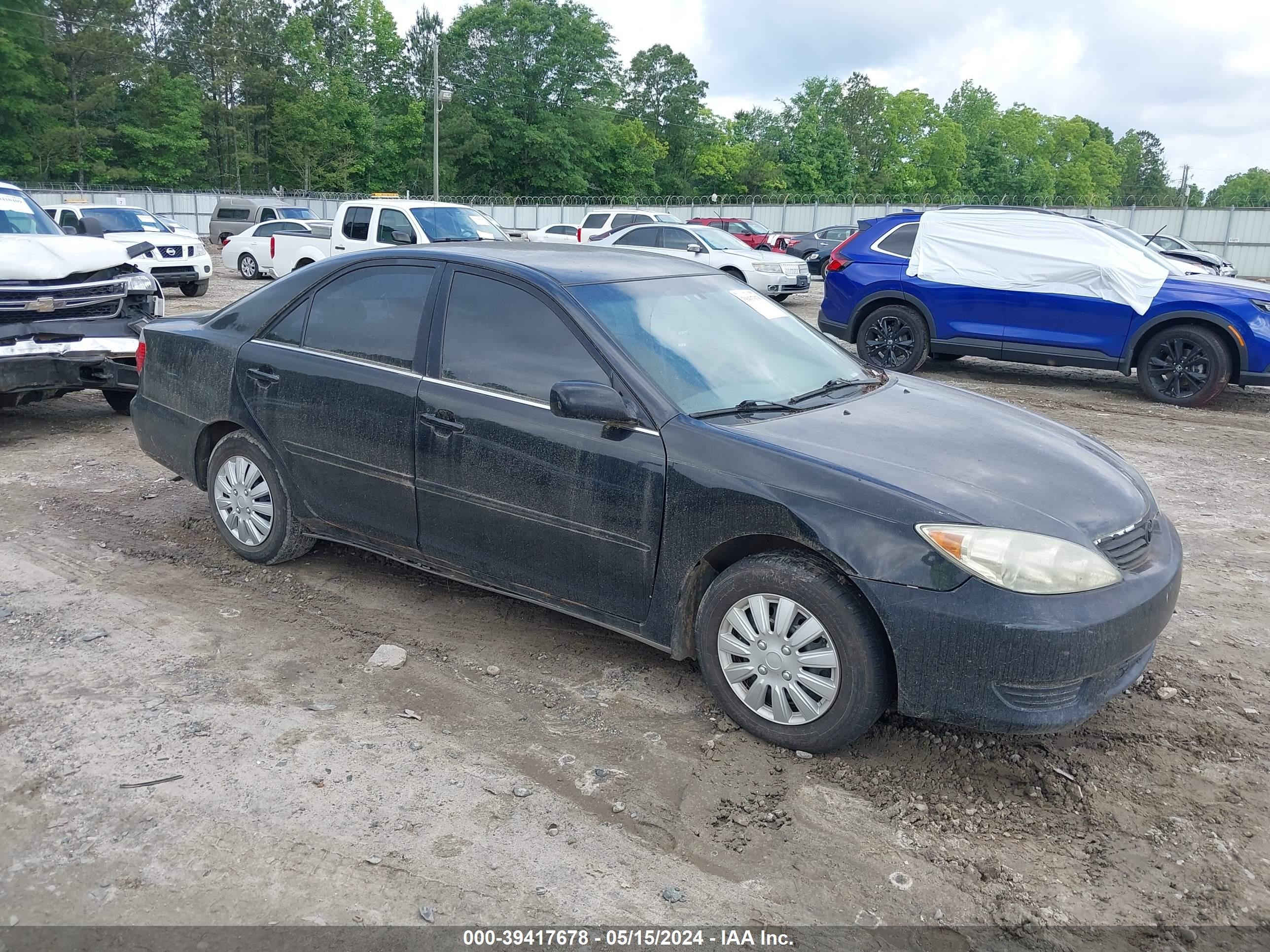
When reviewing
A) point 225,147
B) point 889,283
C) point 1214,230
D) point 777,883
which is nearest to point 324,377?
point 777,883

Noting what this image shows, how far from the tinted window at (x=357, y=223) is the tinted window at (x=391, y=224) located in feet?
1.03

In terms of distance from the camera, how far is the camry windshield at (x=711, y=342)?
404 cm

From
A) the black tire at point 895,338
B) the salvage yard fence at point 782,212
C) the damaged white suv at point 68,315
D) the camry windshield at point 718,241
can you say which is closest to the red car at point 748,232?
the salvage yard fence at point 782,212

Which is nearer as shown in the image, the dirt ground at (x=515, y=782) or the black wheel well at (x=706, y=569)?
the dirt ground at (x=515, y=782)

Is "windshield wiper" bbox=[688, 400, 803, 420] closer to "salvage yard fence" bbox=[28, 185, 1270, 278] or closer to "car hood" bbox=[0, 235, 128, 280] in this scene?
"car hood" bbox=[0, 235, 128, 280]

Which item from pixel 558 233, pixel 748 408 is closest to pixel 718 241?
pixel 558 233

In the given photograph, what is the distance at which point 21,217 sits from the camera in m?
9.16

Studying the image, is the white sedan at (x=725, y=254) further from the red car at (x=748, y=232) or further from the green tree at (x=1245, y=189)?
the green tree at (x=1245, y=189)

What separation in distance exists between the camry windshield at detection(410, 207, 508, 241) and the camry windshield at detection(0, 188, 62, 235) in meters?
6.66

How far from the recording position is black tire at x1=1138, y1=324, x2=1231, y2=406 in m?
10.3

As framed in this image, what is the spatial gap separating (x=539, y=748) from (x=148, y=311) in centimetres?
643

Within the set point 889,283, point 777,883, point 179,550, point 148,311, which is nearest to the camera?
point 777,883

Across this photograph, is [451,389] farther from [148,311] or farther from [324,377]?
[148,311]

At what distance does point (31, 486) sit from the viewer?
22.2 ft
